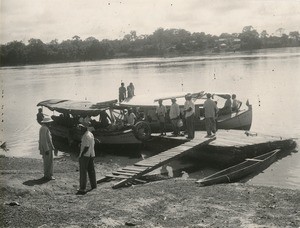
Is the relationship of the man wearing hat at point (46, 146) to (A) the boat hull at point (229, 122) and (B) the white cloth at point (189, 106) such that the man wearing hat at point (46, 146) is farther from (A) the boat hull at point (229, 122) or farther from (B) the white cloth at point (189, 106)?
(A) the boat hull at point (229, 122)

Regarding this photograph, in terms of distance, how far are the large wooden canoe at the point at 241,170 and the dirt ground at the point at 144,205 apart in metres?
0.51

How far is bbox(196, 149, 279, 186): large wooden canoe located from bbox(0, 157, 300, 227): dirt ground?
51cm

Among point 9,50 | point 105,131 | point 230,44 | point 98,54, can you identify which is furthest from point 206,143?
point 230,44

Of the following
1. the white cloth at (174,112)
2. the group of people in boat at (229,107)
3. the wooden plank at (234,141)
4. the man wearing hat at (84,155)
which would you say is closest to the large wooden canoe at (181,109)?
the group of people in boat at (229,107)

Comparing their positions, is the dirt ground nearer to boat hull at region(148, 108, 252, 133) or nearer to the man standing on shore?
the man standing on shore

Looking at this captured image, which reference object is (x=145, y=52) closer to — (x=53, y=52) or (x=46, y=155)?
(x=53, y=52)

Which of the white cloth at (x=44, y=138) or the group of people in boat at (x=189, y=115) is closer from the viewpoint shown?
the white cloth at (x=44, y=138)

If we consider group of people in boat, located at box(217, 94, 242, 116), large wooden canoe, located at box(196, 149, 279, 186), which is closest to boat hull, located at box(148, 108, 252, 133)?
group of people in boat, located at box(217, 94, 242, 116)

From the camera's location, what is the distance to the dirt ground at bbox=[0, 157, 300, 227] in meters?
9.61

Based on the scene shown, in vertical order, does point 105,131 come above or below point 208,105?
below

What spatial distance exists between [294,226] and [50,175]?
756 cm

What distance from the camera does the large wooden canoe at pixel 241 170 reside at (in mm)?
13904

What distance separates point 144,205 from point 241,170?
567cm

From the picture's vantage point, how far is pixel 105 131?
21.4 m
